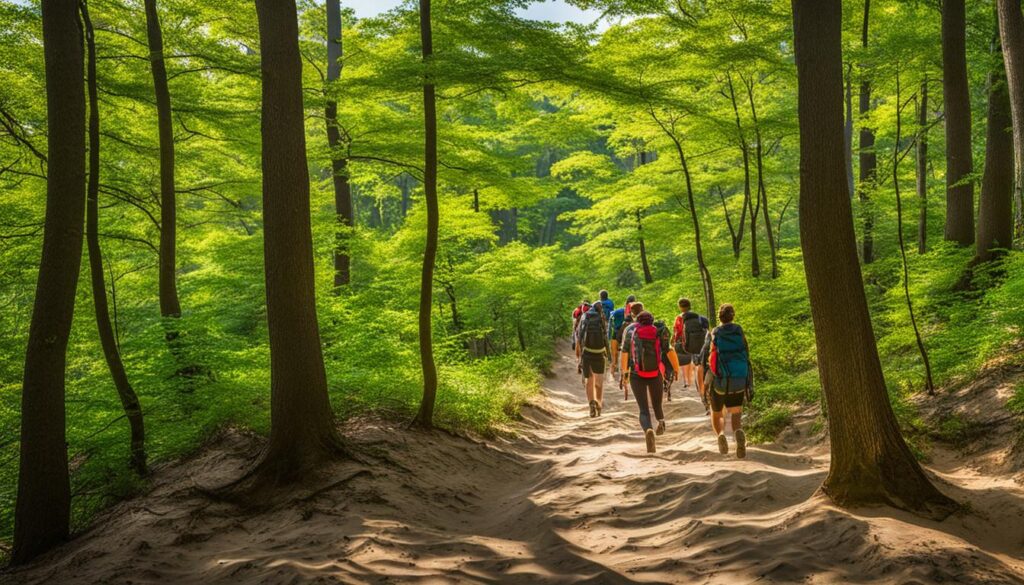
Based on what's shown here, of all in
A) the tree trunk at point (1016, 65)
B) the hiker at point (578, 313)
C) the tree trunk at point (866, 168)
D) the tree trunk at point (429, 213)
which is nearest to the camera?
the tree trunk at point (1016, 65)

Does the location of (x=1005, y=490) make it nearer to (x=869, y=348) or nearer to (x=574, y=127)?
(x=869, y=348)

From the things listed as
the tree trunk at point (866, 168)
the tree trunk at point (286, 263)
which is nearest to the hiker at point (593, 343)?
the tree trunk at point (286, 263)

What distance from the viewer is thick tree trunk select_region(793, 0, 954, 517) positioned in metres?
5.12

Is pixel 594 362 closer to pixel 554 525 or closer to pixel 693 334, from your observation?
pixel 693 334

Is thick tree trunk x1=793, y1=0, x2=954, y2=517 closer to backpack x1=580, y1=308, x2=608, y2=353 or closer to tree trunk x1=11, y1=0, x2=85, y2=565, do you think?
backpack x1=580, y1=308, x2=608, y2=353

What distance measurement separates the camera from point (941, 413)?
24.7 ft

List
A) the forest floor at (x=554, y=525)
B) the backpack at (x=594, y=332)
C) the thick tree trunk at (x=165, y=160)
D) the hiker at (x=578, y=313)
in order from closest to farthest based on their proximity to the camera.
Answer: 1. the forest floor at (x=554, y=525)
2. the thick tree trunk at (x=165, y=160)
3. the backpack at (x=594, y=332)
4. the hiker at (x=578, y=313)

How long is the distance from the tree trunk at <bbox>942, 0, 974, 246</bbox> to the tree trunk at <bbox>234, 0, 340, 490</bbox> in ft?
35.7

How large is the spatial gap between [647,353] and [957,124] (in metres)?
7.91

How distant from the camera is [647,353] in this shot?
874 centimetres

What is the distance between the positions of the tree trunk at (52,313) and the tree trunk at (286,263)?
1819 millimetres

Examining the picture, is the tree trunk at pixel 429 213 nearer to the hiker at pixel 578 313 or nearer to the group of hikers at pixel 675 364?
the group of hikers at pixel 675 364

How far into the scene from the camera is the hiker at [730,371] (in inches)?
300

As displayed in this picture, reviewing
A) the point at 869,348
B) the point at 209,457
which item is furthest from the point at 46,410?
the point at 869,348
